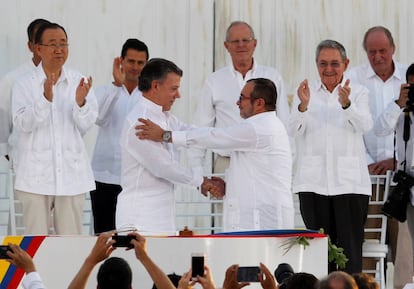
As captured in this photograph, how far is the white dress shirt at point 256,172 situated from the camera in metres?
11.7

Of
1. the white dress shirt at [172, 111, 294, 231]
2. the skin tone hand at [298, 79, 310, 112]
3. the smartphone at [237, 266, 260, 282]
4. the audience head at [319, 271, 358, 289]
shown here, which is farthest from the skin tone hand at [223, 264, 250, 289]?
the skin tone hand at [298, 79, 310, 112]

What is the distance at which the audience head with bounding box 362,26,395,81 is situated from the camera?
14.0 meters

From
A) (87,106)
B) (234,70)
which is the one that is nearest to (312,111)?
(234,70)

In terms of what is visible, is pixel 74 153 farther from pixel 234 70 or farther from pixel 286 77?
pixel 286 77

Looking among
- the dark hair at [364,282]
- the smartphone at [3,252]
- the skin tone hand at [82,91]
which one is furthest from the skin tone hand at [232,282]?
the skin tone hand at [82,91]

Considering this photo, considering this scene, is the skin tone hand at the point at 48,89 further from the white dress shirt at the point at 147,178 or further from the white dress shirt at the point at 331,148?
the white dress shirt at the point at 331,148

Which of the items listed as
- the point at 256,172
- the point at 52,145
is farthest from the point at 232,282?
the point at 52,145

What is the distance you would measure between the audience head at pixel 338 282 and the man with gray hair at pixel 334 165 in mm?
4568

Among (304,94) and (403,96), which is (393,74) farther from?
(304,94)

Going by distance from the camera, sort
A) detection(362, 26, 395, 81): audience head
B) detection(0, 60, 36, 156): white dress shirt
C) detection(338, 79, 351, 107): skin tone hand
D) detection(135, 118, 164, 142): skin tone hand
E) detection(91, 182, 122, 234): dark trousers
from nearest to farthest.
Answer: detection(135, 118, 164, 142): skin tone hand, detection(338, 79, 351, 107): skin tone hand, detection(0, 60, 36, 156): white dress shirt, detection(91, 182, 122, 234): dark trousers, detection(362, 26, 395, 81): audience head

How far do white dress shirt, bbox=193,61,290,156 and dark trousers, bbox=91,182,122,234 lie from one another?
91 cm

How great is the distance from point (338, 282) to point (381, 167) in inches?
216

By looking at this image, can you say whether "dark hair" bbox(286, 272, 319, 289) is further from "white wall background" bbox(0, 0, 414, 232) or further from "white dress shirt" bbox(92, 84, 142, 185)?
"white wall background" bbox(0, 0, 414, 232)

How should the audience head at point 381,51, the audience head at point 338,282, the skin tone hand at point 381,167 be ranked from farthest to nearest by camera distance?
the audience head at point 381,51 → the skin tone hand at point 381,167 → the audience head at point 338,282
